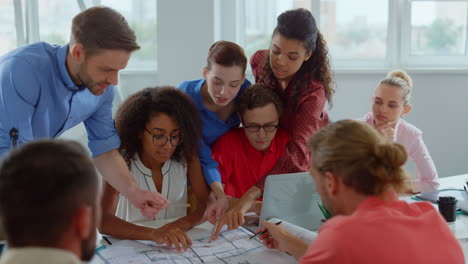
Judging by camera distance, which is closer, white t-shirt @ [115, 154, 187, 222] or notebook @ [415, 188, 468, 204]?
white t-shirt @ [115, 154, 187, 222]

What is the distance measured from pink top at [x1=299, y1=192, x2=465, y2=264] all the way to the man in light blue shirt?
29.9 inches

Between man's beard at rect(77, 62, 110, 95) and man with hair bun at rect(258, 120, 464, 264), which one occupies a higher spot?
man's beard at rect(77, 62, 110, 95)

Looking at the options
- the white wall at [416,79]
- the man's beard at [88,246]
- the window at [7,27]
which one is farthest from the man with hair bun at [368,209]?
the window at [7,27]

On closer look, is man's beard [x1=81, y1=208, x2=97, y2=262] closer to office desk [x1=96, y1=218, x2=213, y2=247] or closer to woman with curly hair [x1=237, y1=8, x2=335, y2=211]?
office desk [x1=96, y1=218, x2=213, y2=247]

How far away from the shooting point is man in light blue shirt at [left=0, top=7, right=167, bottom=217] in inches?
61.9

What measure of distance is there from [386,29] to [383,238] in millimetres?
3465

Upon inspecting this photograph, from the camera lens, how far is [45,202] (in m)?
0.82

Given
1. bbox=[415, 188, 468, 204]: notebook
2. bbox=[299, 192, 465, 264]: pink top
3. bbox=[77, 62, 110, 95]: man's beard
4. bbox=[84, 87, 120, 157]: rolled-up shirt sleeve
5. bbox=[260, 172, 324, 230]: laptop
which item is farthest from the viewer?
bbox=[415, 188, 468, 204]: notebook

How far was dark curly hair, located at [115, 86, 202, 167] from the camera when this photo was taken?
197 centimetres

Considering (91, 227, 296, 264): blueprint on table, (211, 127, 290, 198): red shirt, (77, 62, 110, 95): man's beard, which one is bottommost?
(91, 227, 296, 264): blueprint on table

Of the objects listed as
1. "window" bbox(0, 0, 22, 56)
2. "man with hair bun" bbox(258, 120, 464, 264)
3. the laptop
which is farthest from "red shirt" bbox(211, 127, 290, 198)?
"window" bbox(0, 0, 22, 56)

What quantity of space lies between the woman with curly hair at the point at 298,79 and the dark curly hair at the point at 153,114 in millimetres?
319

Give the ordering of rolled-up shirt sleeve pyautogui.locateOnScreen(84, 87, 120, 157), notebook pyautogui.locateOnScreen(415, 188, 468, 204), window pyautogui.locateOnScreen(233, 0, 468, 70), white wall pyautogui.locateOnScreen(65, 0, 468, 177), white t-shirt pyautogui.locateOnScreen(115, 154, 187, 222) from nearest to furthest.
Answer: rolled-up shirt sleeve pyautogui.locateOnScreen(84, 87, 120, 157)
white t-shirt pyautogui.locateOnScreen(115, 154, 187, 222)
notebook pyautogui.locateOnScreen(415, 188, 468, 204)
white wall pyautogui.locateOnScreen(65, 0, 468, 177)
window pyautogui.locateOnScreen(233, 0, 468, 70)

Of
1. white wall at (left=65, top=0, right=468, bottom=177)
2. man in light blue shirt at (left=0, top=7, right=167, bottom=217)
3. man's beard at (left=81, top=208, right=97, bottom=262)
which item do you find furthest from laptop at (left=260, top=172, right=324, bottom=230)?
white wall at (left=65, top=0, right=468, bottom=177)
